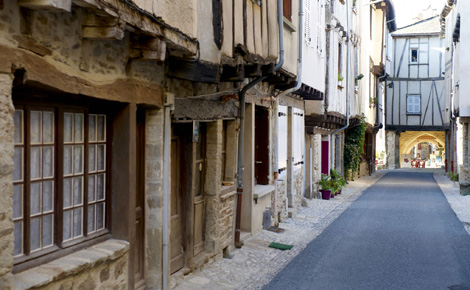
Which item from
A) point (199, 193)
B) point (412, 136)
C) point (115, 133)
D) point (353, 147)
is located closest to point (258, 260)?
point (199, 193)

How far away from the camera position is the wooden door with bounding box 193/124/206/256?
7.77m

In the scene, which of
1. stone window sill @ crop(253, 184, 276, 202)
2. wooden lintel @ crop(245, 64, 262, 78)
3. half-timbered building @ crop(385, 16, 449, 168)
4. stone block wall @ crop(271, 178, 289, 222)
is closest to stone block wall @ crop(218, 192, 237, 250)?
stone window sill @ crop(253, 184, 276, 202)

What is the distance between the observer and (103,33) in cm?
415

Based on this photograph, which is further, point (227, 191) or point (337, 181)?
point (337, 181)

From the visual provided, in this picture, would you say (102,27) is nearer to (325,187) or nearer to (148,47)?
(148,47)

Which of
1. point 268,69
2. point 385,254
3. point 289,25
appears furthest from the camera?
point 289,25

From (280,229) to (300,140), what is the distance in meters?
4.15

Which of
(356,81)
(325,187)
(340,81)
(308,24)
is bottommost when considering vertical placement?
(325,187)

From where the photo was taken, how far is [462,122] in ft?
70.3

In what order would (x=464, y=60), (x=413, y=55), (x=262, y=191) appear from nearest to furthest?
(x=262, y=191)
(x=464, y=60)
(x=413, y=55)

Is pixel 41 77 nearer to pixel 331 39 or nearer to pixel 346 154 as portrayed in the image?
pixel 331 39

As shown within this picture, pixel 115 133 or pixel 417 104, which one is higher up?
pixel 417 104

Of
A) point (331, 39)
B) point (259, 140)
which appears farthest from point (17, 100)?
point (331, 39)

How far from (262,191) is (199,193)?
2707 millimetres
